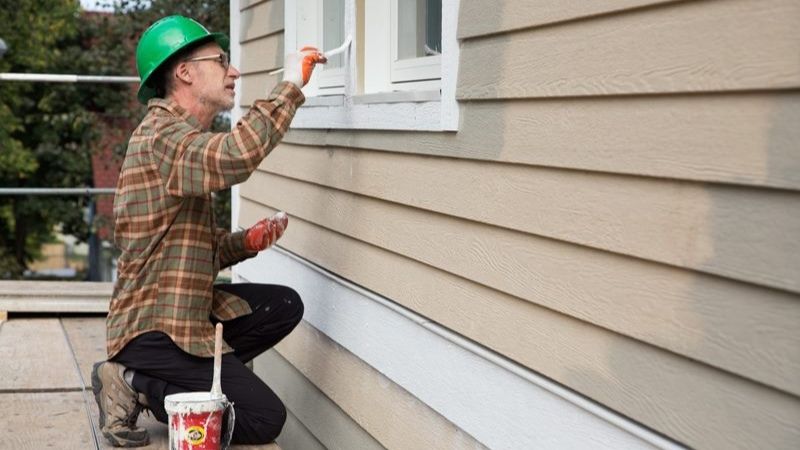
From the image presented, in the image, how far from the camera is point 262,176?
5.92 meters

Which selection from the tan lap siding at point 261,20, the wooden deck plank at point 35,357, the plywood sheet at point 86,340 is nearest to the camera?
the wooden deck plank at point 35,357

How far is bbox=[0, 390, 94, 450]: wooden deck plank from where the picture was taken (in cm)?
431

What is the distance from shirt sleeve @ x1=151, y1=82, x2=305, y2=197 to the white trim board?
696 millimetres

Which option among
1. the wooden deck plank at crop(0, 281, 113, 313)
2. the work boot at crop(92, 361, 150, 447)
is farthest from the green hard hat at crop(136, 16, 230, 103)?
the wooden deck plank at crop(0, 281, 113, 313)

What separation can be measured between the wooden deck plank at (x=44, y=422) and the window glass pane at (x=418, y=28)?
1.87m

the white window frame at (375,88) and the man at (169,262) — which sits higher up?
the white window frame at (375,88)

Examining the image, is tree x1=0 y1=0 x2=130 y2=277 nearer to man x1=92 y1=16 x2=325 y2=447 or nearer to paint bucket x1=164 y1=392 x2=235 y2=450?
man x1=92 y1=16 x2=325 y2=447

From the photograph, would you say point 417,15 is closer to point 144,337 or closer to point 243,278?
point 144,337

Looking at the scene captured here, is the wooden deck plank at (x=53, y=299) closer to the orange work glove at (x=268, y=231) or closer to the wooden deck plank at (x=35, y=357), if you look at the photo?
the wooden deck plank at (x=35, y=357)

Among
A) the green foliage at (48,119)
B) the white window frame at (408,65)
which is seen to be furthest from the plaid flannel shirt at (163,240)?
the green foliage at (48,119)

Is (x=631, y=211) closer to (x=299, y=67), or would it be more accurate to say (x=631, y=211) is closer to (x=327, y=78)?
(x=299, y=67)

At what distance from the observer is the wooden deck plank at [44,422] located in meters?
4.31

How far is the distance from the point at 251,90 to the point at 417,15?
7.28 feet

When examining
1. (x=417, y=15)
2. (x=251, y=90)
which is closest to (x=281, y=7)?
(x=251, y=90)
